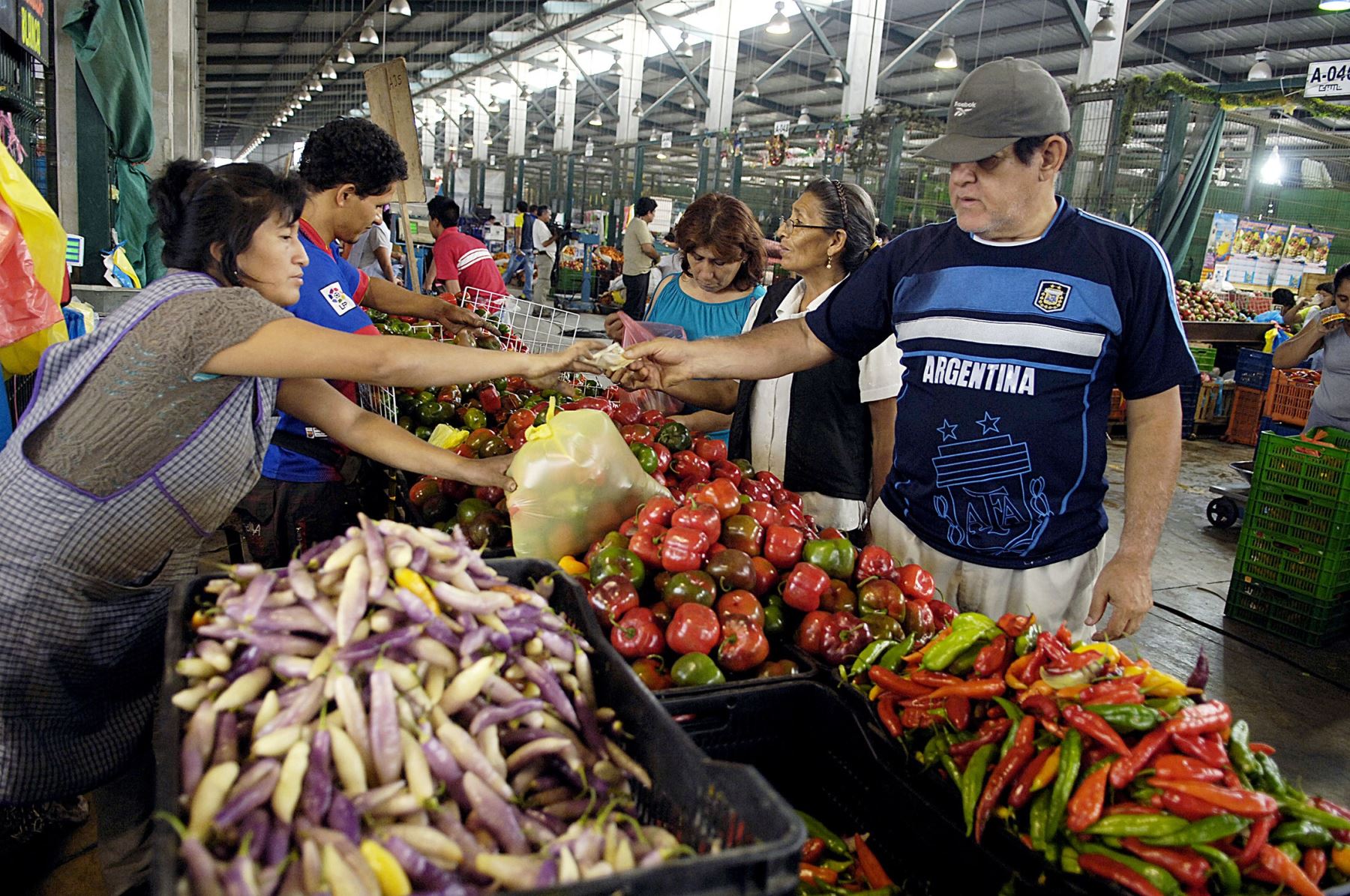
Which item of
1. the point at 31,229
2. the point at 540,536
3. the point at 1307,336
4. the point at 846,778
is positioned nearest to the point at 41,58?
the point at 31,229

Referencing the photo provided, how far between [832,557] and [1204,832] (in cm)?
101

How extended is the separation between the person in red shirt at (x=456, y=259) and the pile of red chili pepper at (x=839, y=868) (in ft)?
17.3

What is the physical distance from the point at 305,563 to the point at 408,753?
446 millimetres

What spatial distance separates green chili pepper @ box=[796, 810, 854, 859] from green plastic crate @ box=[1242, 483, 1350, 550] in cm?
473

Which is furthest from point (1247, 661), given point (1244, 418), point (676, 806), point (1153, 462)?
point (1244, 418)

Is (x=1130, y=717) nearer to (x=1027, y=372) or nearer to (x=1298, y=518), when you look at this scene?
(x=1027, y=372)

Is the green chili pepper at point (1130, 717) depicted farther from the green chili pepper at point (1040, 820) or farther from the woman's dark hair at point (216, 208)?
the woman's dark hair at point (216, 208)

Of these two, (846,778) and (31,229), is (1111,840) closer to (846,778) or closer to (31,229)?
(846,778)

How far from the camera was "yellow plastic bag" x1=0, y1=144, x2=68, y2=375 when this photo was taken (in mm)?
2875

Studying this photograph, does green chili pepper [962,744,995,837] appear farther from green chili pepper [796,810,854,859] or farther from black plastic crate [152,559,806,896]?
black plastic crate [152,559,806,896]

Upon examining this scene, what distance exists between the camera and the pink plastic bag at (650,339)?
382 cm

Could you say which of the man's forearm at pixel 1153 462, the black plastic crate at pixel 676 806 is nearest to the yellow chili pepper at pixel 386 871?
the black plastic crate at pixel 676 806

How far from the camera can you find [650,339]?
12.4 feet

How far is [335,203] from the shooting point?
340cm
